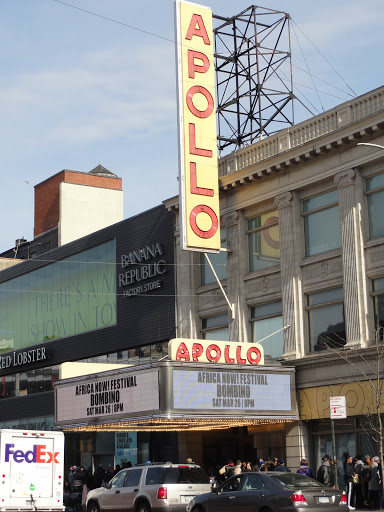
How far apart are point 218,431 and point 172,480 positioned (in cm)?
1266

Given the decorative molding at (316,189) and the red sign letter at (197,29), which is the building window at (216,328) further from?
the red sign letter at (197,29)

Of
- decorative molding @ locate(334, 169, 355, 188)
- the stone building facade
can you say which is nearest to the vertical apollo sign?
the stone building facade

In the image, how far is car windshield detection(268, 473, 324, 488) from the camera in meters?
21.8

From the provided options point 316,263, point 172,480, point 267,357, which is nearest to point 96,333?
point 267,357

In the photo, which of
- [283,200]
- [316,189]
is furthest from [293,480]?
[283,200]

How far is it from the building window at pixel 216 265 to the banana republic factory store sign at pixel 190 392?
249 inches

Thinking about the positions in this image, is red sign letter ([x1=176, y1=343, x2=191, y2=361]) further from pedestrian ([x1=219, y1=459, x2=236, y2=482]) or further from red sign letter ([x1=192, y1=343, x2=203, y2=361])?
pedestrian ([x1=219, y1=459, x2=236, y2=482])

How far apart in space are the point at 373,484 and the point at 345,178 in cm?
1100

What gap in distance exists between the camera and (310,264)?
110ft

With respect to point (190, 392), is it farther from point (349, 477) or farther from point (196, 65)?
point (196, 65)

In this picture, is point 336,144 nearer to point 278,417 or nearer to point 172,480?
point 278,417

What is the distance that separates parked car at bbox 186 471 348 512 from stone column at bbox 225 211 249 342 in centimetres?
1282

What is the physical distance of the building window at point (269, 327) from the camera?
34875mm

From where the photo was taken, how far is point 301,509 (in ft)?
67.7
